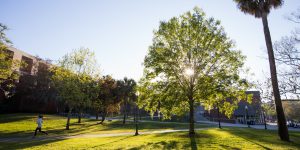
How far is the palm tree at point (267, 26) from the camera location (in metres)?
18.2

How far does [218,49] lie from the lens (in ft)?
71.4

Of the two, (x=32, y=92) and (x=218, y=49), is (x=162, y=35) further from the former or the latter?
(x=32, y=92)

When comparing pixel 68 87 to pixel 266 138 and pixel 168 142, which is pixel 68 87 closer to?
pixel 168 142

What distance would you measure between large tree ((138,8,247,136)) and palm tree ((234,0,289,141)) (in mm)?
2874

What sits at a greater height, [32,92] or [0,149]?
[32,92]

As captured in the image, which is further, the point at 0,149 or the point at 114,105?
the point at 114,105

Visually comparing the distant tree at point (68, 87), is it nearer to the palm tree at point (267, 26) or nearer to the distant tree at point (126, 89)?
the distant tree at point (126, 89)

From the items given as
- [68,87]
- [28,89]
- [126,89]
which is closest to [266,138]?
[68,87]

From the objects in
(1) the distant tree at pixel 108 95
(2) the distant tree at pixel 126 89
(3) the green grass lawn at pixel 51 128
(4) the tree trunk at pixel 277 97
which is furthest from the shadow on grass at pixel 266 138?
(1) the distant tree at pixel 108 95

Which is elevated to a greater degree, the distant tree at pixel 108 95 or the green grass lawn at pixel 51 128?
the distant tree at pixel 108 95

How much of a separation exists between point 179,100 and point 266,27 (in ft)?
38.2

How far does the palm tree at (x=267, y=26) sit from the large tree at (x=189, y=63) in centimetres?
287

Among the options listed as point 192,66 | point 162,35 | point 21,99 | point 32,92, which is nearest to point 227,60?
point 192,66

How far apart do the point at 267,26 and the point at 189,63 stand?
868 centimetres
